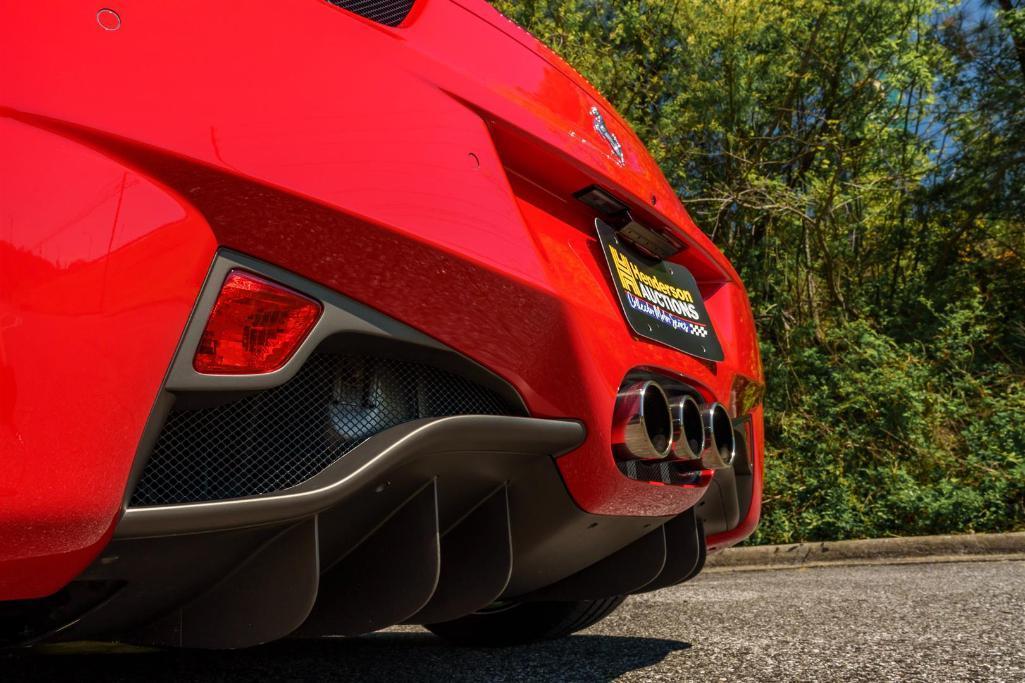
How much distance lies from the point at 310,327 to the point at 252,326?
0.07 meters

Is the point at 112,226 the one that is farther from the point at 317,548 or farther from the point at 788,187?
the point at 788,187

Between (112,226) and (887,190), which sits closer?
(112,226)

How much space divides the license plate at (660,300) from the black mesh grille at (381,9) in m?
0.52

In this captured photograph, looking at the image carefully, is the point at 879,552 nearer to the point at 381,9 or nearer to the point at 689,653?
the point at 689,653

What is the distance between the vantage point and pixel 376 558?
145 cm

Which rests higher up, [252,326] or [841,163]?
[841,163]

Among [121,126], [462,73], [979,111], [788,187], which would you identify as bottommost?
[121,126]

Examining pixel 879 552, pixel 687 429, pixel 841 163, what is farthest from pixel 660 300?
pixel 841 163

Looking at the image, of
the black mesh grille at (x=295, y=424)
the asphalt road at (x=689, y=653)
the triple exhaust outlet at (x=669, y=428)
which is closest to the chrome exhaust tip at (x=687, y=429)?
the triple exhaust outlet at (x=669, y=428)

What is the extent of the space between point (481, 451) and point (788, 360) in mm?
8344

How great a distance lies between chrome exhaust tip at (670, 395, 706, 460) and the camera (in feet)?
5.49

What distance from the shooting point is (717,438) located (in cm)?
182

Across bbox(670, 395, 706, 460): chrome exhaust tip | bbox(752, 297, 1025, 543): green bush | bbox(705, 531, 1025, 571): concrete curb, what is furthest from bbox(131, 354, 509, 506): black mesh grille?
bbox(752, 297, 1025, 543): green bush

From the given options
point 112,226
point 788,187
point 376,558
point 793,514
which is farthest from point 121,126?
point 788,187
